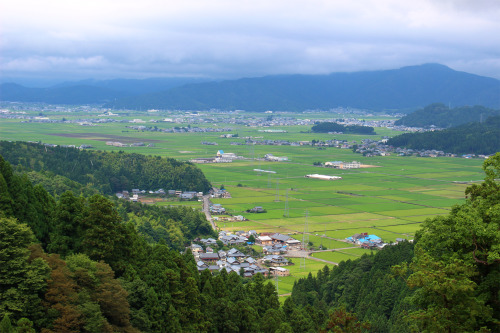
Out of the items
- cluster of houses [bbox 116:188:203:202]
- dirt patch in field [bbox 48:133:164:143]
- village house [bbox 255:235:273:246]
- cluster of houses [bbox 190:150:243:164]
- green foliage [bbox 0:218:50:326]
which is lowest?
village house [bbox 255:235:273:246]

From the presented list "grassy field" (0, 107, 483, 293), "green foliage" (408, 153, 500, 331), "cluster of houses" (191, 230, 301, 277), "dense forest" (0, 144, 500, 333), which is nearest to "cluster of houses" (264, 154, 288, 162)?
"grassy field" (0, 107, 483, 293)

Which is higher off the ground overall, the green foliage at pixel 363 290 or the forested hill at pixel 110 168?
the forested hill at pixel 110 168

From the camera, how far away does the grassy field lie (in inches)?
2186

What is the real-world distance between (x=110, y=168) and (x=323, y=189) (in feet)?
98.4

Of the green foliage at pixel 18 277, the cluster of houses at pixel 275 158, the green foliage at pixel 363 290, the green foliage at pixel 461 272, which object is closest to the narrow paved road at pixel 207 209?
the green foliage at pixel 363 290

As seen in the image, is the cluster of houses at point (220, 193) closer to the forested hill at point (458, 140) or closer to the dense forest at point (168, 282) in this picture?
the dense forest at point (168, 282)

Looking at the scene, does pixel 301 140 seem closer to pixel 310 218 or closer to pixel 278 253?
pixel 310 218

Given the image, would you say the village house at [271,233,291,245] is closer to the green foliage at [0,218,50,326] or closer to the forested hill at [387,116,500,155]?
the green foliage at [0,218,50,326]

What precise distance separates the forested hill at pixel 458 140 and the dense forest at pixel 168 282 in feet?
376

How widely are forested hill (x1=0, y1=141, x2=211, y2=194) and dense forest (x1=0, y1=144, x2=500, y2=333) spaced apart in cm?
5198

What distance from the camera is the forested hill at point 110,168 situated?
249 feet

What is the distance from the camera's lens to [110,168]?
85.8 metres

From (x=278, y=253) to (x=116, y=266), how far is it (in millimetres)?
26352

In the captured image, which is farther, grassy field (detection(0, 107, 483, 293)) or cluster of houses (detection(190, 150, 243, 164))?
cluster of houses (detection(190, 150, 243, 164))
